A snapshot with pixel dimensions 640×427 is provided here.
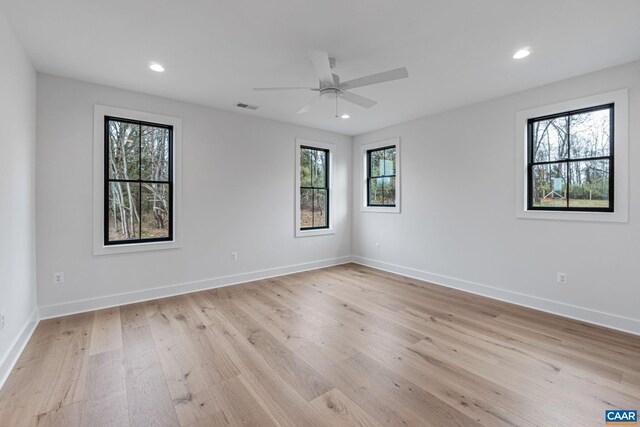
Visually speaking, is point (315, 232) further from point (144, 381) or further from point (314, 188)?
point (144, 381)

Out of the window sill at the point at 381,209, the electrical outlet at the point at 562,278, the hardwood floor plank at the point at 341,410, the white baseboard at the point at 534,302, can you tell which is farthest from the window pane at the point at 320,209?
the hardwood floor plank at the point at 341,410

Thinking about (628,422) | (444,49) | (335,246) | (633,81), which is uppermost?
(444,49)

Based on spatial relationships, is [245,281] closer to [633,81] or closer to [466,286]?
[466,286]

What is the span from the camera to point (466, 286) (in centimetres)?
428

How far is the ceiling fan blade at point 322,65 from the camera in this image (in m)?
2.26

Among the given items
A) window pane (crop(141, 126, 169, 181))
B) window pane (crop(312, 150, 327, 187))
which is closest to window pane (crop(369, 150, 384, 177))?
window pane (crop(312, 150, 327, 187))

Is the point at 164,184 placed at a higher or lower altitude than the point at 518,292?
higher

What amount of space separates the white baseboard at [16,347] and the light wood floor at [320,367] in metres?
0.06

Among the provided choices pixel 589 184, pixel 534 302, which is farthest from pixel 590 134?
pixel 534 302

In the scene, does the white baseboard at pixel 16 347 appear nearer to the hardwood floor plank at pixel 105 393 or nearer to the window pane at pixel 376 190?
the hardwood floor plank at pixel 105 393

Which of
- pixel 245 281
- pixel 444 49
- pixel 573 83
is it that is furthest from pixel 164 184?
pixel 573 83

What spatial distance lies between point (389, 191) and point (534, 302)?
2.76 m

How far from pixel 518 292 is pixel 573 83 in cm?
250

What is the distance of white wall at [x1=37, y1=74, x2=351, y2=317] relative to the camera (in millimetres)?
3263
